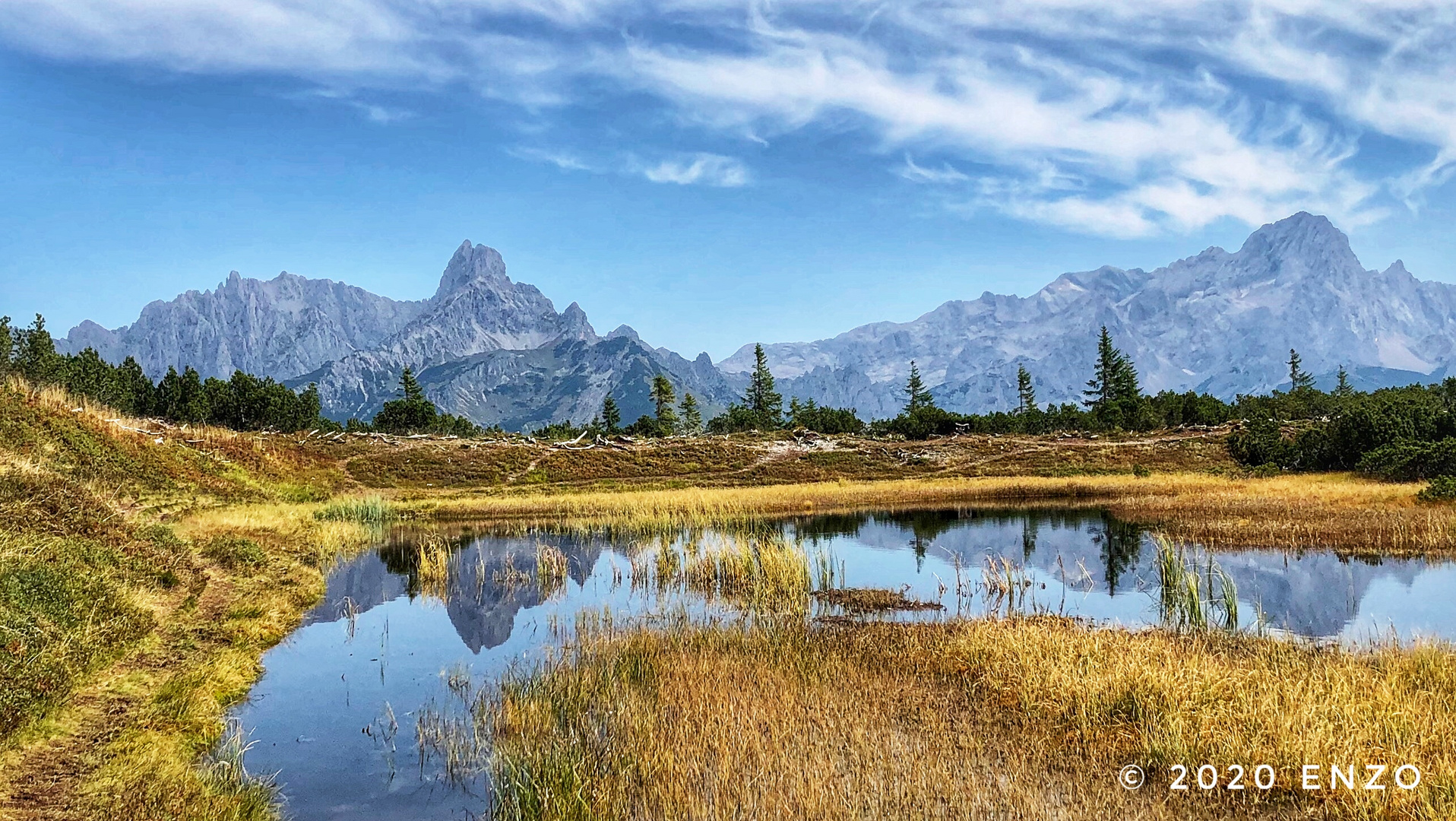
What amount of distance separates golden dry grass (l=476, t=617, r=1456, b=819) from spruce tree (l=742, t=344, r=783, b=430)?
128197mm

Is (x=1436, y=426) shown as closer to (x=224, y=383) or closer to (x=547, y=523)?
(x=547, y=523)

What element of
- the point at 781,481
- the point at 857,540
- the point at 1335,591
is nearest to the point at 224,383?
the point at 781,481

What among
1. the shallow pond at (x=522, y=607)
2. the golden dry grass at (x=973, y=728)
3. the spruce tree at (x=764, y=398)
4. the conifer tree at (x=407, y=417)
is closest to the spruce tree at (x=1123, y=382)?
the spruce tree at (x=764, y=398)

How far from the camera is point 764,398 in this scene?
16012 cm

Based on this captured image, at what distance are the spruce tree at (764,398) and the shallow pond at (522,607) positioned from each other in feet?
356

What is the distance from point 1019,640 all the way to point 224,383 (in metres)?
153

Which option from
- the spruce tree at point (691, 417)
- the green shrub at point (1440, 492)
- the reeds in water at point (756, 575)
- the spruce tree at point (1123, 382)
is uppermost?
the spruce tree at point (1123, 382)

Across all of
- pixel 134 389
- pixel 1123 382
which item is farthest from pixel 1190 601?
pixel 1123 382

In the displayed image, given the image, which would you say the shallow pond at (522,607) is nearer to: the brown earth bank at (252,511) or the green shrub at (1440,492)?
the brown earth bank at (252,511)

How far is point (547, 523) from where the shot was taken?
49.2 meters

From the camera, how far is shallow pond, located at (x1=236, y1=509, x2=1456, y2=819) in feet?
44.2

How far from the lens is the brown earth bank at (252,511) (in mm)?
12414

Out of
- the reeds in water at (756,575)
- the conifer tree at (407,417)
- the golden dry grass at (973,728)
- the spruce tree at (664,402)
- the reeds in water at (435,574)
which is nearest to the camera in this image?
the golden dry grass at (973,728)

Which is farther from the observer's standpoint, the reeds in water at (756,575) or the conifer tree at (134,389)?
the conifer tree at (134,389)
